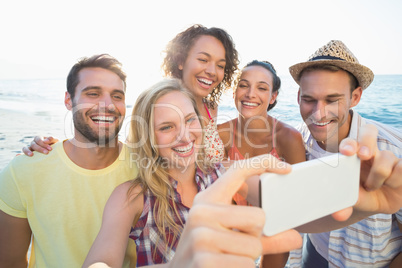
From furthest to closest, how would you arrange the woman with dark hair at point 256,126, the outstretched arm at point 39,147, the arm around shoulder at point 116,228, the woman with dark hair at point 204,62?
the woman with dark hair at point 256,126 → the woman with dark hair at point 204,62 → the outstretched arm at point 39,147 → the arm around shoulder at point 116,228

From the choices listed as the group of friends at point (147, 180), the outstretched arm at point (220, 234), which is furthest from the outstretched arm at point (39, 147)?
the outstretched arm at point (220, 234)

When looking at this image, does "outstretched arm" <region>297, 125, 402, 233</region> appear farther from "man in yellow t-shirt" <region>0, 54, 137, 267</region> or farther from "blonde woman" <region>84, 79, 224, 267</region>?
"man in yellow t-shirt" <region>0, 54, 137, 267</region>

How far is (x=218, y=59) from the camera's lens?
373 centimetres

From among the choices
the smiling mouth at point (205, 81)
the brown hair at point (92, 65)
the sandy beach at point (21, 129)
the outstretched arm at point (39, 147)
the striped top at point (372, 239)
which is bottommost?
the sandy beach at point (21, 129)

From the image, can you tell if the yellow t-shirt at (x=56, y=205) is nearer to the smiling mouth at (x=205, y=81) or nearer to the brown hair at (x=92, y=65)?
the brown hair at (x=92, y=65)

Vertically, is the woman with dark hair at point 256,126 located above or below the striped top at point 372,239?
above

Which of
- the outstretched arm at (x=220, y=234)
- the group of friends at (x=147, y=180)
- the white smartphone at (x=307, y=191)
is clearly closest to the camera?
the outstretched arm at (x=220, y=234)

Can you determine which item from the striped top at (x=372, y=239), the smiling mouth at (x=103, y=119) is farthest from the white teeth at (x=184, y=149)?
the striped top at (x=372, y=239)

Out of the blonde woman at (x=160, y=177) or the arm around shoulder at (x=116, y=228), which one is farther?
the blonde woman at (x=160, y=177)

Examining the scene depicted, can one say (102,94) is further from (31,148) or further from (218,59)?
(218,59)

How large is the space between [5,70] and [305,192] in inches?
1950

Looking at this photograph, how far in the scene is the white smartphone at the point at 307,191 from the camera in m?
0.84

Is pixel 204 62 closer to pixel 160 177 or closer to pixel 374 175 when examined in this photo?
pixel 160 177

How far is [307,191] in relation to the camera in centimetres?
93
